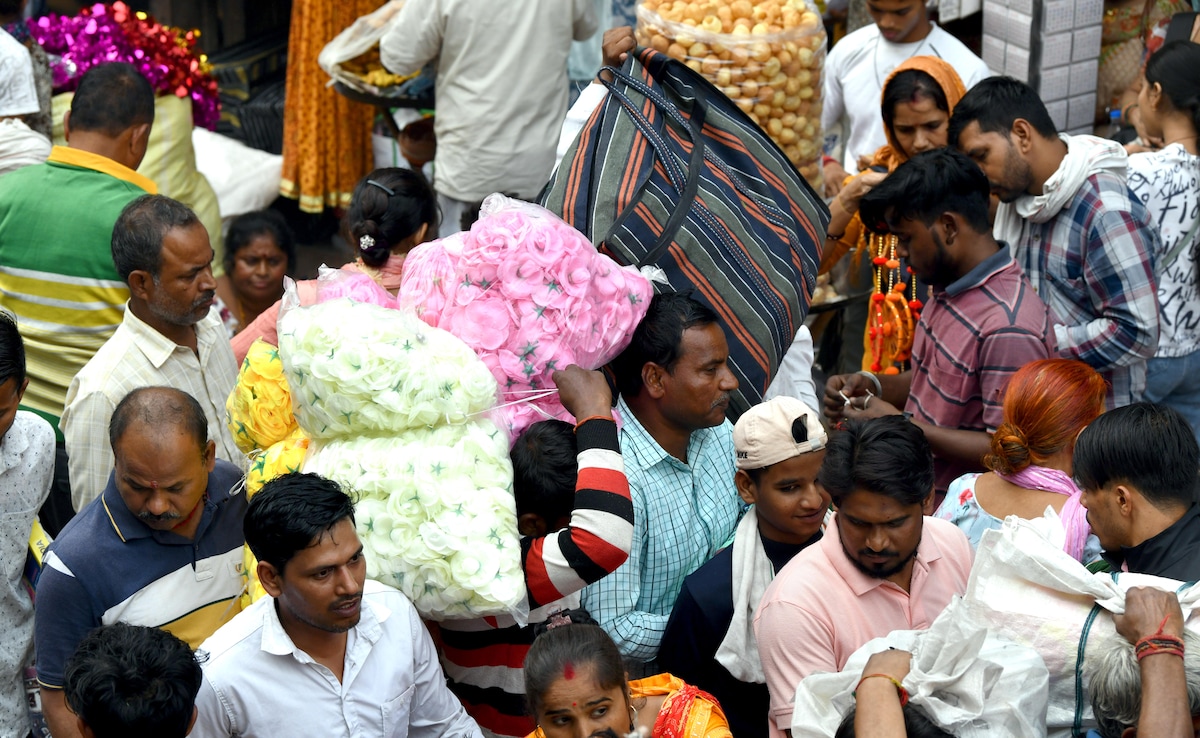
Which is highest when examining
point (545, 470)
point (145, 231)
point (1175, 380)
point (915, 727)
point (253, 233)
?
point (145, 231)

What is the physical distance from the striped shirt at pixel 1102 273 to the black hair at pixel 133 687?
8.35 feet

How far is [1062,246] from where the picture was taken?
3.56 meters

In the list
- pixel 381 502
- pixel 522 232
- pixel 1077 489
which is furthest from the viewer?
pixel 1077 489

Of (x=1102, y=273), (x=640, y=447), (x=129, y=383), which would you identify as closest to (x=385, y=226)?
(x=129, y=383)

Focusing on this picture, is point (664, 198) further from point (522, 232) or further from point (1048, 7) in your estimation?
point (1048, 7)

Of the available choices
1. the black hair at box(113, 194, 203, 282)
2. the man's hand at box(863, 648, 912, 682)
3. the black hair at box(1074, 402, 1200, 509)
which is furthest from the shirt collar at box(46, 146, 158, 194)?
the black hair at box(1074, 402, 1200, 509)

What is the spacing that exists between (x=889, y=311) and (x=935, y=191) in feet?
2.25

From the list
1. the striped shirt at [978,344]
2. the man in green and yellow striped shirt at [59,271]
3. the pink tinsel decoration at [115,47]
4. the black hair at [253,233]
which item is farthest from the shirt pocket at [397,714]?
the pink tinsel decoration at [115,47]

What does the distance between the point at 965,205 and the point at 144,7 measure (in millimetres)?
5670

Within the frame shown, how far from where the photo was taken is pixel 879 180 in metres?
3.82

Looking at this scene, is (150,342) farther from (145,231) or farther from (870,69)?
(870,69)

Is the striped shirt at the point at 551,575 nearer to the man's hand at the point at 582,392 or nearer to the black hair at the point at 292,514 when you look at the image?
the man's hand at the point at 582,392

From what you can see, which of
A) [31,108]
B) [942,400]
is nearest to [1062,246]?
[942,400]

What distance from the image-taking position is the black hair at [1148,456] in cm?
233
